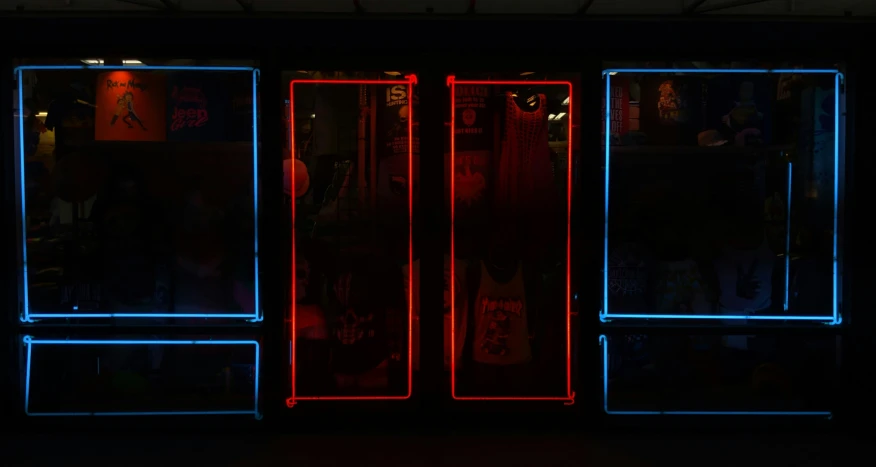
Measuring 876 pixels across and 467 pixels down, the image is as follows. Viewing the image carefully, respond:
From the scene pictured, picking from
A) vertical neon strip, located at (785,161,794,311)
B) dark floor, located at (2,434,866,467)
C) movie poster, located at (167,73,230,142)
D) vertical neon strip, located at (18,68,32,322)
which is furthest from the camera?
vertical neon strip, located at (785,161,794,311)

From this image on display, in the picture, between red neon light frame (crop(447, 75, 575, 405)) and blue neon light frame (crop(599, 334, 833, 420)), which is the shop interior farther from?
red neon light frame (crop(447, 75, 575, 405))

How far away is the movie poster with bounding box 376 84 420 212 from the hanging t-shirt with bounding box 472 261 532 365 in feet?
3.26

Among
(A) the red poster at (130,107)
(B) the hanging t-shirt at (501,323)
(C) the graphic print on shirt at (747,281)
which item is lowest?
(B) the hanging t-shirt at (501,323)

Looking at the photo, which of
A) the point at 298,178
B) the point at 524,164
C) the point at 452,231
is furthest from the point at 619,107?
the point at 298,178

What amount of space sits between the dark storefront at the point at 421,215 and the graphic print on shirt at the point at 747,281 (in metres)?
0.02

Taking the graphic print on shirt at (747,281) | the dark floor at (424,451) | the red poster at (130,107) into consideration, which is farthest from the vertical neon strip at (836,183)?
the red poster at (130,107)

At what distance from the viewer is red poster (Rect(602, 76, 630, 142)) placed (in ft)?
15.9

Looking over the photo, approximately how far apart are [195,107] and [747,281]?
4711mm

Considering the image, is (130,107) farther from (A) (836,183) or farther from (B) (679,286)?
(A) (836,183)

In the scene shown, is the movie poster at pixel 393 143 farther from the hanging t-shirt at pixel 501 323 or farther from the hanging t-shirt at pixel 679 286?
the hanging t-shirt at pixel 679 286

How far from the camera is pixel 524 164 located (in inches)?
191

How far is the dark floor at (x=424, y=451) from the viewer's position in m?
4.23

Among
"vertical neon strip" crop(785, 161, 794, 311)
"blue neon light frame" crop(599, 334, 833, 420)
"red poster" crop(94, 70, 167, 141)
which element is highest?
"red poster" crop(94, 70, 167, 141)

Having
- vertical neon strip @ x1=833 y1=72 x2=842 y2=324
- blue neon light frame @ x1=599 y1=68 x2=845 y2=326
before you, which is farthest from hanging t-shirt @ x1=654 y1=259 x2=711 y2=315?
vertical neon strip @ x1=833 y1=72 x2=842 y2=324
